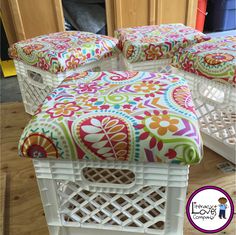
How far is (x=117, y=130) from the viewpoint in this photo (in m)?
0.52

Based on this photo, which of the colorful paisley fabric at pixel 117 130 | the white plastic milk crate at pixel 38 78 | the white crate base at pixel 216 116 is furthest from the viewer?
the white plastic milk crate at pixel 38 78

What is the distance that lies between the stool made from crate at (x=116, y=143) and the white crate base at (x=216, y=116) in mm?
240

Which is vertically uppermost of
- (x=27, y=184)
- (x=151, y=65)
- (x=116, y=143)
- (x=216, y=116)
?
(x=116, y=143)

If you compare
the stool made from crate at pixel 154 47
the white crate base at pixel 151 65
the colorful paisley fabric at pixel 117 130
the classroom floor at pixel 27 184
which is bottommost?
the classroom floor at pixel 27 184

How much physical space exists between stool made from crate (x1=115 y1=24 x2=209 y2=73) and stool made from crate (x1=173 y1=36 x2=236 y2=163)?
10 centimetres

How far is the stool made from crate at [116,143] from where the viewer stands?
0.51m

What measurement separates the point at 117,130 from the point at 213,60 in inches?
18.2

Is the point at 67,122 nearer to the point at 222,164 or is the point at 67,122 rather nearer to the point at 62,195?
the point at 62,195

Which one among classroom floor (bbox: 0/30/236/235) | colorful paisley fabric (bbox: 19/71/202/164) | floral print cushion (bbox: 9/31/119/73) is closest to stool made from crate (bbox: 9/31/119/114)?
floral print cushion (bbox: 9/31/119/73)

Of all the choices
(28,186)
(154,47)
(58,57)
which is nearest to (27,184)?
(28,186)

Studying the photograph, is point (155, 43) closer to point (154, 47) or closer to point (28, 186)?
point (154, 47)

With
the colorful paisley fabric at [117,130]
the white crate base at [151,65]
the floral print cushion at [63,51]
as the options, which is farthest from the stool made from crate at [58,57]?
the colorful paisley fabric at [117,130]

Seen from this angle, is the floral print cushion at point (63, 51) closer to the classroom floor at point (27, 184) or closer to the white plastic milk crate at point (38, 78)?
the white plastic milk crate at point (38, 78)

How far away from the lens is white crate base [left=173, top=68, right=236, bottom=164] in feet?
2.89
